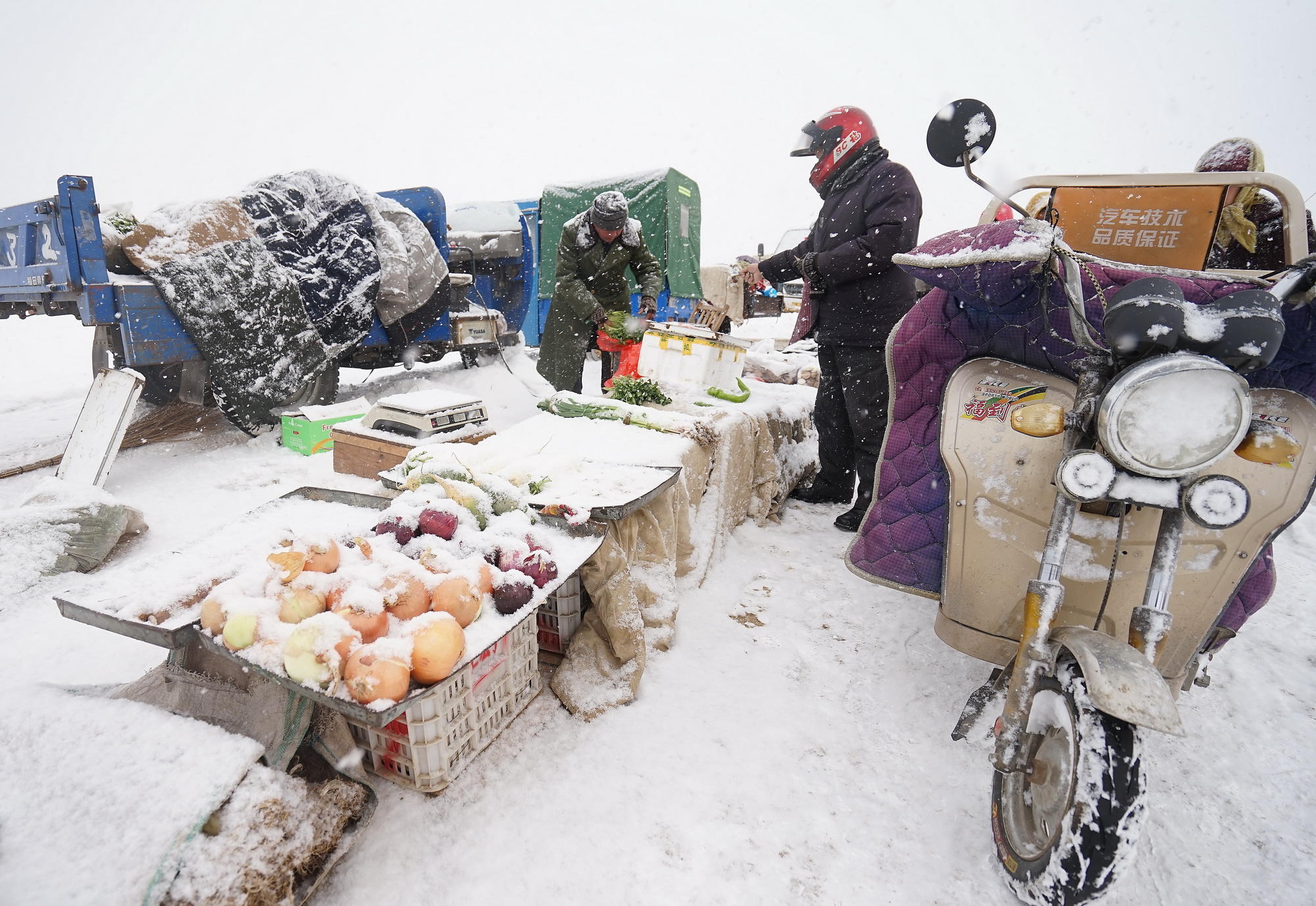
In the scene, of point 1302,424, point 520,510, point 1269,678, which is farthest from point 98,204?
point 1269,678

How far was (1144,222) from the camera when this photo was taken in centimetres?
221

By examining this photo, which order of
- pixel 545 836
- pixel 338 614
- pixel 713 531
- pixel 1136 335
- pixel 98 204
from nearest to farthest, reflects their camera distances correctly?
pixel 1136 335 < pixel 338 614 < pixel 545 836 < pixel 713 531 < pixel 98 204

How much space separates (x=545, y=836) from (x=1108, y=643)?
1.52 m

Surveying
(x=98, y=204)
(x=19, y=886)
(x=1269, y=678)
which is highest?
(x=98, y=204)

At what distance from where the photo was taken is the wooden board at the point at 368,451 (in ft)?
12.2

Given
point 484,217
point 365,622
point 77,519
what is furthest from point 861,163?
point 484,217

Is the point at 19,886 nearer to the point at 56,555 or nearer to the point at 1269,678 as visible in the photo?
the point at 56,555

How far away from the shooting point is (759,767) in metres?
1.94

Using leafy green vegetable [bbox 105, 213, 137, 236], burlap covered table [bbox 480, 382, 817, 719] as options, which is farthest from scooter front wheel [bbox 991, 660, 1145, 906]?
leafy green vegetable [bbox 105, 213, 137, 236]

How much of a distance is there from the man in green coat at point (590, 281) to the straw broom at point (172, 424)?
3033 millimetres

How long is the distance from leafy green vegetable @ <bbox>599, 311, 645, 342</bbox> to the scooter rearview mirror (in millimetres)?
2650

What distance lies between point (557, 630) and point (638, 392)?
1628 millimetres

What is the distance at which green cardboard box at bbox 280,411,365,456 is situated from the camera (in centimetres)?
462

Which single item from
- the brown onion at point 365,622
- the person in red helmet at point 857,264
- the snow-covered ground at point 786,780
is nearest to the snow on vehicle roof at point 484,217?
the person in red helmet at point 857,264
